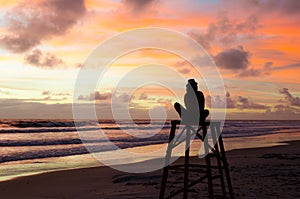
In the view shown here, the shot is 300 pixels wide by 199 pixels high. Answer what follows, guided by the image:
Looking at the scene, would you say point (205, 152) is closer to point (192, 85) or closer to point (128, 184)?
point (192, 85)

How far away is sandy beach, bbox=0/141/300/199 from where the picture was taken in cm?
1259

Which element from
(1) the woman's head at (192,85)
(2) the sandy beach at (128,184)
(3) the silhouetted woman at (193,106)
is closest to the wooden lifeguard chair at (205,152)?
(3) the silhouetted woman at (193,106)

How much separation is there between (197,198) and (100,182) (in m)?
5.09

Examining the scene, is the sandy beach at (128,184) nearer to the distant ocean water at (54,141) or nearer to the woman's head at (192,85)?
the woman's head at (192,85)

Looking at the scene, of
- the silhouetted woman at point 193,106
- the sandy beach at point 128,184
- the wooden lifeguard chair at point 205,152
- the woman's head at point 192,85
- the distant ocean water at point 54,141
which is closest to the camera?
the wooden lifeguard chair at point 205,152

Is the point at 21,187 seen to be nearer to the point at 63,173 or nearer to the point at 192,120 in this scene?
the point at 63,173

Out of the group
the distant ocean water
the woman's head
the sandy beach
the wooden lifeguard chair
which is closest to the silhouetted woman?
the woman's head

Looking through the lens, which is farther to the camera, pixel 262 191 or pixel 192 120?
pixel 262 191

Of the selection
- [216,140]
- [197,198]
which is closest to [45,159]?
[197,198]

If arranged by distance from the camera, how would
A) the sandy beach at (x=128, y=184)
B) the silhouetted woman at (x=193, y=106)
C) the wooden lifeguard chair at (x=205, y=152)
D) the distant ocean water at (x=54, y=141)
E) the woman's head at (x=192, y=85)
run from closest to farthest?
the wooden lifeguard chair at (x=205, y=152), the silhouetted woman at (x=193, y=106), the woman's head at (x=192, y=85), the sandy beach at (x=128, y=184), the distant ocean water at (x=54, y=141)

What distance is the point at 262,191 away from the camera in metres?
12.6

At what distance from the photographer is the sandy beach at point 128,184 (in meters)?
12.6

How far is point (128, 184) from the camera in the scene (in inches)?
568

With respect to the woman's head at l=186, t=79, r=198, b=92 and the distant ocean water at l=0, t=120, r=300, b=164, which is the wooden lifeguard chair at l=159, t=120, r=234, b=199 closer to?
the woman's head at l=186, t=79, r=198, b=92
